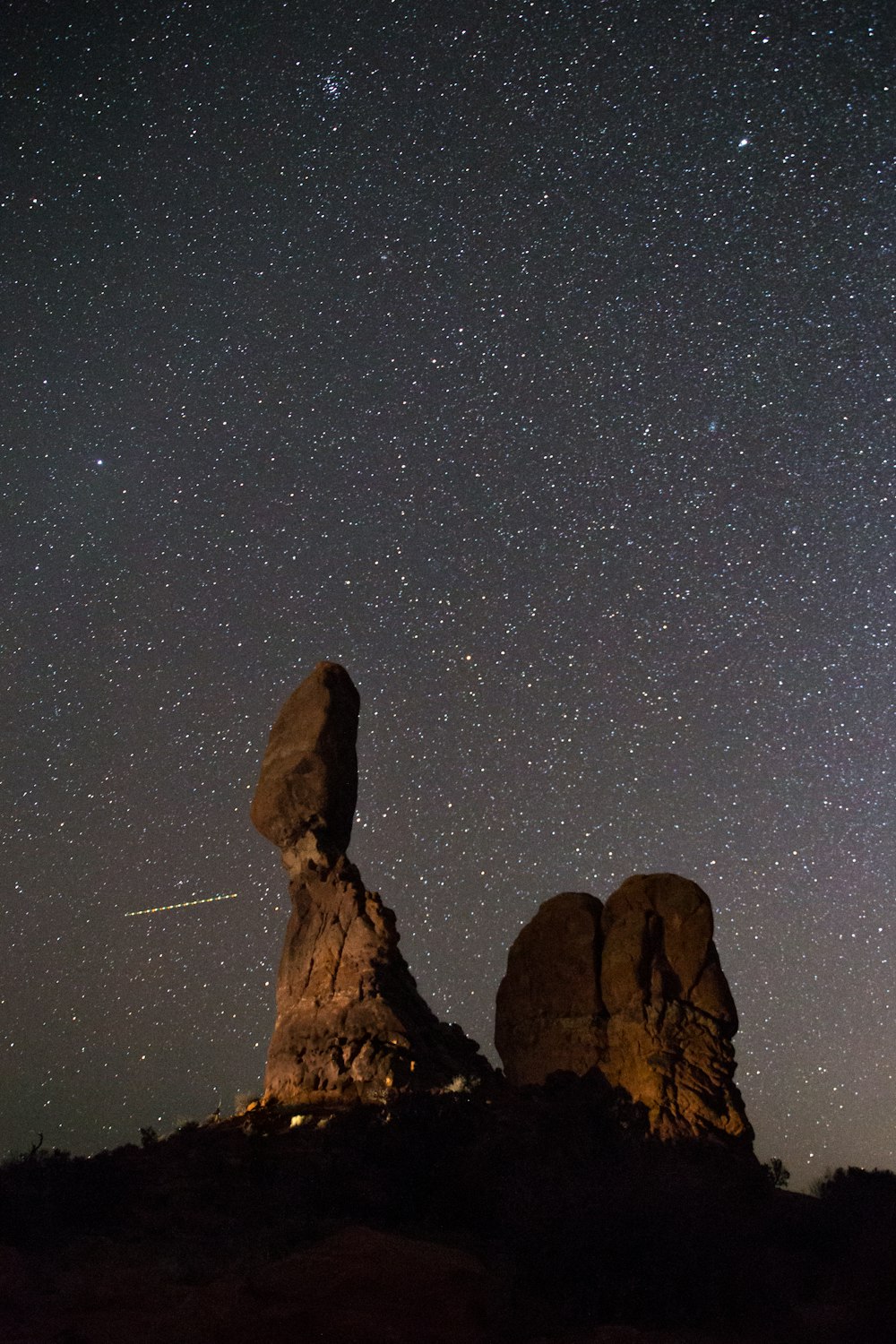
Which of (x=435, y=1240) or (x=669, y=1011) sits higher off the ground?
(x=669, y=1011)

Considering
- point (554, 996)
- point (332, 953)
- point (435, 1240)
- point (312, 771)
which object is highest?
point (312, 771)

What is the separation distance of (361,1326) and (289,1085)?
13.8 m

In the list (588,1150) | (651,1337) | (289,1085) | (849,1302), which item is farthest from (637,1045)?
(651,1337)

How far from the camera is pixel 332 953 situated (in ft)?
86.5

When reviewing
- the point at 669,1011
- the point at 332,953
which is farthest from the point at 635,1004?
the point at 332,953

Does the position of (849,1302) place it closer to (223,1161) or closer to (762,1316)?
(762,1316)

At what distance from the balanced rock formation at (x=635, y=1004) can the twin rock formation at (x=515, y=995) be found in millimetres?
32

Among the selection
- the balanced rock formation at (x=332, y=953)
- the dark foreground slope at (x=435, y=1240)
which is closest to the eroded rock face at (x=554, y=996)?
the balanced rock formation at (x=332, y=953)

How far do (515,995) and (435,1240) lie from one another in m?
12.8

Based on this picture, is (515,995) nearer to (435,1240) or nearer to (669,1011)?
(669,1011)

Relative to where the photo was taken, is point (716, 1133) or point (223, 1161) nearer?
point (223, 1161)

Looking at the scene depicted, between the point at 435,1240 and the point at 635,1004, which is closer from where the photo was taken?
the point at 435,1240

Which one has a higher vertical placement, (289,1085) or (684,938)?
(684,938)

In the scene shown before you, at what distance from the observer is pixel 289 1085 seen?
2406cm
